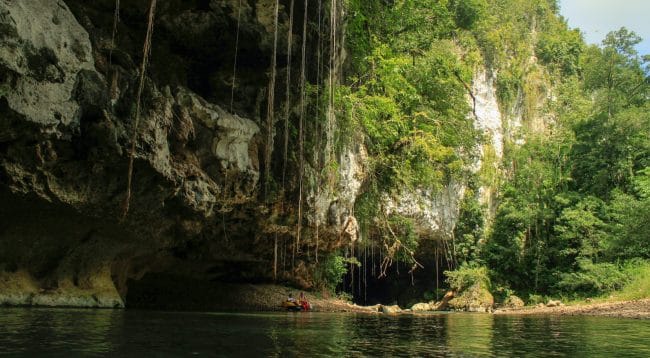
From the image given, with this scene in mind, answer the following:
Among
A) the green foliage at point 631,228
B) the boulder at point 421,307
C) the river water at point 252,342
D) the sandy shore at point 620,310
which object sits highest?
the green foliage at point 631,228

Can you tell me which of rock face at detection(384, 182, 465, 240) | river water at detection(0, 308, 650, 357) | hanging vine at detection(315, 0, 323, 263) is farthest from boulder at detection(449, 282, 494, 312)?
river water at detection(0, 308, 650, 357)

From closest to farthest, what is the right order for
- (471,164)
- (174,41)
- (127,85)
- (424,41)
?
1. (127,85)
2. (174,41)
3. (424,41)
4. (471,164)

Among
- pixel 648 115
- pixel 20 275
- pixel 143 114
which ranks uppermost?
pixel 648 115

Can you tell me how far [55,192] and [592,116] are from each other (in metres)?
26.7

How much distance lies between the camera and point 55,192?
934 centimetres

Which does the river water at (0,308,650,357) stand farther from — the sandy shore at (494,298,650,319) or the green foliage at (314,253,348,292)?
the green foliage at (314,253,348,292)

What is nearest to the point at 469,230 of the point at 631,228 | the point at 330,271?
the point at 631,228

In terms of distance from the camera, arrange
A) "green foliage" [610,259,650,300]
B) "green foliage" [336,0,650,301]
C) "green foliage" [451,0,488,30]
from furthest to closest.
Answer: "green foliage" [451,0,488,30] < "green foliage" [336,0,650,301] < "green foliage" [610,259,650,300]

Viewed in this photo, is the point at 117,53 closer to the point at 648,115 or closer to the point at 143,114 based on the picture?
the point at 143,114

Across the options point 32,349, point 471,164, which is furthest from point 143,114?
point 471,164

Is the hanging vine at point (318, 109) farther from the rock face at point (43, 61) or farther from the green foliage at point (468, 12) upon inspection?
the green foliage at point (468, 12)

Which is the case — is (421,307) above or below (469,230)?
below

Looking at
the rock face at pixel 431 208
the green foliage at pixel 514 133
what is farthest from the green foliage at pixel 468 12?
the rock face at pixel 431 208

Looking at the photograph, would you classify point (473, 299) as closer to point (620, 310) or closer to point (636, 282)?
point (636, 282)
